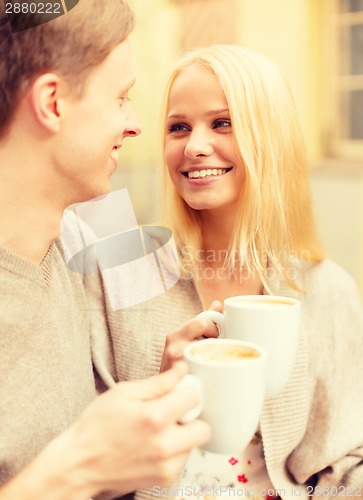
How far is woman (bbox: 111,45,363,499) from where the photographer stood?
0.81 meters

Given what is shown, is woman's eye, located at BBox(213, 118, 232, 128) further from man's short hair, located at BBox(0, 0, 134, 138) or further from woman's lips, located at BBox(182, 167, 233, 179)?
man's short hair, located at BBox(0, 0, 134, 138)

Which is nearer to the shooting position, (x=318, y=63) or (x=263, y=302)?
(x=263, y=302)

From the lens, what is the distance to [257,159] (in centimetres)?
83

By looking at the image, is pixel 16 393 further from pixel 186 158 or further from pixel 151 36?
pixel 151 36

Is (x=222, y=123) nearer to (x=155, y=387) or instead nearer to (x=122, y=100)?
(x=122, y=100)

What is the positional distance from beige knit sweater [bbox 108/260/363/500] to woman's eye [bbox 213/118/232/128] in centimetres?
25

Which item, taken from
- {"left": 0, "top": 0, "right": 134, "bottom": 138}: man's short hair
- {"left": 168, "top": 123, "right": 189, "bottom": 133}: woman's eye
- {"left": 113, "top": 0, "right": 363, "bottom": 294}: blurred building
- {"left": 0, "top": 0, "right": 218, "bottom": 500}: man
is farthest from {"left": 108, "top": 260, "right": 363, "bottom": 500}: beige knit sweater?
{"left": 113, "top": 0, "right": 363, "bottom": 294}: blurred building

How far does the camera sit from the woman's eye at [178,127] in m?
0.84

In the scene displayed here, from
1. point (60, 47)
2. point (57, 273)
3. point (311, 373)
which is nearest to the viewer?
point (60, 47)

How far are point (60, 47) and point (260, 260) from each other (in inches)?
17.0

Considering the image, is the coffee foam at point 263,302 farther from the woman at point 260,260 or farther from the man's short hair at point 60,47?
the man's short hair at point 60,47

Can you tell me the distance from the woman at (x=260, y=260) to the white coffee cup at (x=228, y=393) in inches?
11.7

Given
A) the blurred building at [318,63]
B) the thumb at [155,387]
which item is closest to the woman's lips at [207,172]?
the thumb at [155,387]

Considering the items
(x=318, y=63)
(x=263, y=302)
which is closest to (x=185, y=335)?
(x=263, y=302)
